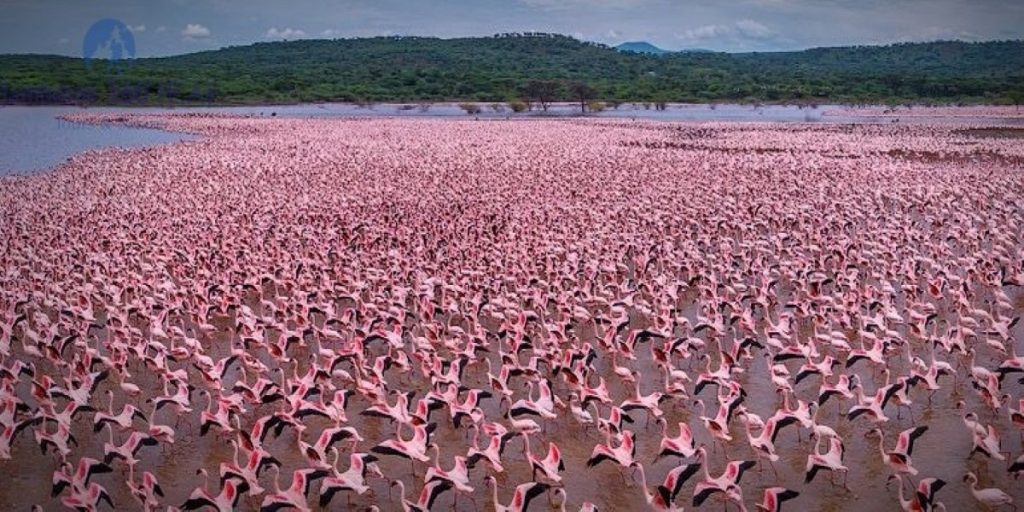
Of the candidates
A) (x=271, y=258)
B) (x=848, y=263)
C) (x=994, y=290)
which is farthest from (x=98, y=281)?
(x=994, y=290)

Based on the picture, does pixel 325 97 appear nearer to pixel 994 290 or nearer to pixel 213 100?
pixel 213 100

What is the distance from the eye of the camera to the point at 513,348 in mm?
12617

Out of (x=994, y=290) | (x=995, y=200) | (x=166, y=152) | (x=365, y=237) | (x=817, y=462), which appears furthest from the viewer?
(x=166, y=152)

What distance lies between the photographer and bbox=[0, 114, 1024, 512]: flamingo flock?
9250 millimetres

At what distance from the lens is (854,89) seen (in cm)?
11125

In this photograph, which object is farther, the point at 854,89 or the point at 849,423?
the point at 854,89

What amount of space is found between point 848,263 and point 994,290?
3089 mm

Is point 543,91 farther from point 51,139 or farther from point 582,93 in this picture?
point 51,139

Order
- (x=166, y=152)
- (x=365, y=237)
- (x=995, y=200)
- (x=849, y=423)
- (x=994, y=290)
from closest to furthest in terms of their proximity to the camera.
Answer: (x=849, y=423) → (x=994, y=290) → (x=365, y=237) → (x=995, y=200) → (x=166, y=152)

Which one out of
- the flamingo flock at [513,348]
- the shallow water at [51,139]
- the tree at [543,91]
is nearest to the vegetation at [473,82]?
the tree at [543,91]

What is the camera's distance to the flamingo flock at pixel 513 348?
925 cm

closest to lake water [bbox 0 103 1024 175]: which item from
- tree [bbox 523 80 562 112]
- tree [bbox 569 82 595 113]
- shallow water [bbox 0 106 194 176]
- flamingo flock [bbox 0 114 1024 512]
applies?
shallow water [bbox 0 106 194 176]

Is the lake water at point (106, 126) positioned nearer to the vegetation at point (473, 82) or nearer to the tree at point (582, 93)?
the tree at point (582, 93)

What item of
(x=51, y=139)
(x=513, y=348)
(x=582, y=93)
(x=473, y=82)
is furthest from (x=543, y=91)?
(x=513, y=348)
